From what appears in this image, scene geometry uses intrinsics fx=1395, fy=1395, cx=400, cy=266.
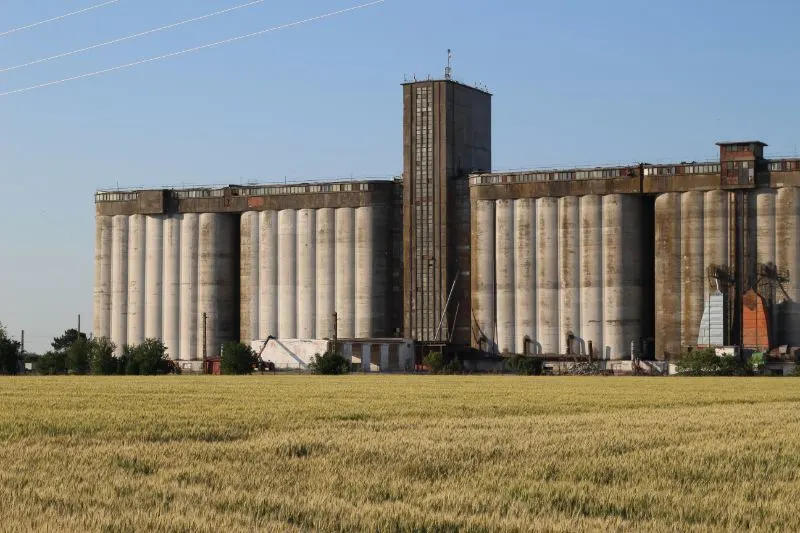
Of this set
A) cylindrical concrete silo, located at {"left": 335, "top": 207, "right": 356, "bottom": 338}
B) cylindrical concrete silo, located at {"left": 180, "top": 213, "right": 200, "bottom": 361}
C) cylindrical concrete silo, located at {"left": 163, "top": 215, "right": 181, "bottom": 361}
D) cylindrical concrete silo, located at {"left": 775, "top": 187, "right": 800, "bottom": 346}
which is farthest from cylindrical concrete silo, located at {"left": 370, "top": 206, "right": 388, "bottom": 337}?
cylindrical concrete silo, located at {"left": 775, "top": 187, "right": 800, "bottom": 346}

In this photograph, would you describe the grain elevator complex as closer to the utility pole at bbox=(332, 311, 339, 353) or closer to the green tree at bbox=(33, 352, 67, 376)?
the utility pole at bbox=(332, 311, 339, 353)

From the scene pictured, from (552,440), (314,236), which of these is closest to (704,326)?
(314,236)

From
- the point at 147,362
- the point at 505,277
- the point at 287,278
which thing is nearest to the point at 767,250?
the point at 505,277

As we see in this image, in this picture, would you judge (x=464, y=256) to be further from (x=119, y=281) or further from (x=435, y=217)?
(x=119, y=281)

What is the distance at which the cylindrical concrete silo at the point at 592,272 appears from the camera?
462 ft

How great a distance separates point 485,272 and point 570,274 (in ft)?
31.9

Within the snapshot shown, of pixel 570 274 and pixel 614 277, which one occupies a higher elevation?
pixel 570 274

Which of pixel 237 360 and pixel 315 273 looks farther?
pixel 315 273

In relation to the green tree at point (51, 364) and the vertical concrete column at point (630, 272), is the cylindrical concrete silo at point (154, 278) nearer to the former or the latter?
the green tree at point (51, 364)

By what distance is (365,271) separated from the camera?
5999 inches

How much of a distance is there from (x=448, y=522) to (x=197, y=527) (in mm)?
3166

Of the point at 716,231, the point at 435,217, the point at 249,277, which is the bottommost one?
the point at 249,277

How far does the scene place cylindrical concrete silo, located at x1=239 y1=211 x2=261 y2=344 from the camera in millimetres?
158250

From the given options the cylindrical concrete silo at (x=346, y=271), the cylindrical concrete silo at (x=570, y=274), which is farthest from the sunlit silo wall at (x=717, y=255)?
the cylindrical concrete silo at (x=346, y=271)
